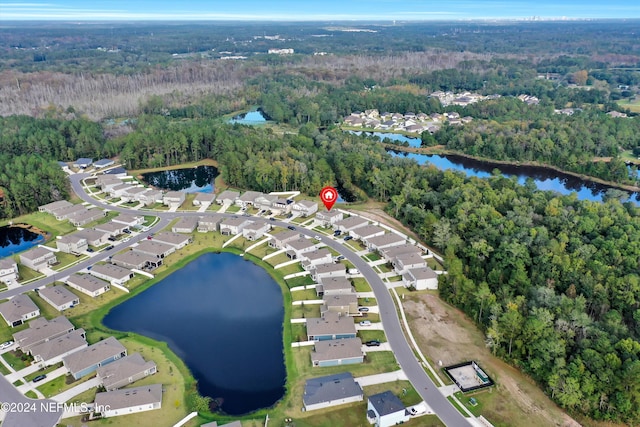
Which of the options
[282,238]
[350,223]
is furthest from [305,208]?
[282,238]

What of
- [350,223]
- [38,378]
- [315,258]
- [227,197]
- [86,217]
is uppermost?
[350,223]

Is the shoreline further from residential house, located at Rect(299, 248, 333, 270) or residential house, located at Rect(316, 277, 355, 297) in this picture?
residential house, located at Rect(316, 277, 355, 297)

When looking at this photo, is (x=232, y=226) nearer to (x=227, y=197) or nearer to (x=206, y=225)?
(x=206, y=225)

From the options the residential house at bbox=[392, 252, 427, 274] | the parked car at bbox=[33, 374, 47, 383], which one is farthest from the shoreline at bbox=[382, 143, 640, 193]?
the parked car at bbox=[33, 374, 47, 383]

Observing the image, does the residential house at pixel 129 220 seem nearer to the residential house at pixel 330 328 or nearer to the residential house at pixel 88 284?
the residential house at pixel 88 284

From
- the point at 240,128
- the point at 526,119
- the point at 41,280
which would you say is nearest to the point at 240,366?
the point at 41,280

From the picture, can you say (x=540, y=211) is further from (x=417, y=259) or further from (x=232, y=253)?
(x=232, y=253)
